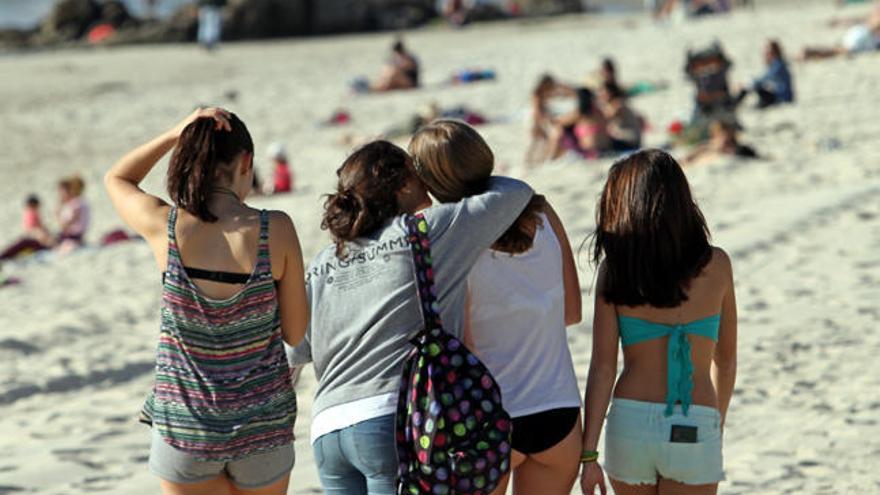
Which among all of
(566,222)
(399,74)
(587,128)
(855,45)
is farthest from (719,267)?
(399,74)

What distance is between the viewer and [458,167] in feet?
10.8

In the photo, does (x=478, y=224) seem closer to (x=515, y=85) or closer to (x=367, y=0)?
(x=515, y=85)

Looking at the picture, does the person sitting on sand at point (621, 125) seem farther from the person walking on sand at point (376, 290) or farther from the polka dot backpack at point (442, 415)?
the polka dot backpack at point (442, 415)

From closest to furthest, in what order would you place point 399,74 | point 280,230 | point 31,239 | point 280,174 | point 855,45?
point 280,230 < point 31,239 < point 280,174 < point 855,45 < point 399,74

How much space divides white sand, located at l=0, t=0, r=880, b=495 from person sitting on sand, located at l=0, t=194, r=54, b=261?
36cm

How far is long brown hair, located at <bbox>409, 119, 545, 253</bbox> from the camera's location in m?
3.29

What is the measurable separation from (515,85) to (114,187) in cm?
1688

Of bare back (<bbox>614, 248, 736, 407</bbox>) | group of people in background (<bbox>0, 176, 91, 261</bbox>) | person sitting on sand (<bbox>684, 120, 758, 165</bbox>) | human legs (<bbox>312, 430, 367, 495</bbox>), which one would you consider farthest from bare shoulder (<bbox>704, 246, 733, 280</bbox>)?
group of people in background (<bbox>0, 176, 91, 261</bbox>)

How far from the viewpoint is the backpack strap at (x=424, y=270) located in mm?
3178

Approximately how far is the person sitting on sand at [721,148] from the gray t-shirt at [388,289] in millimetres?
9010

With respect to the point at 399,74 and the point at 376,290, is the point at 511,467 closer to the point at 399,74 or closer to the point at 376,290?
the point at 376,290

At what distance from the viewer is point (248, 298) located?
126 inches

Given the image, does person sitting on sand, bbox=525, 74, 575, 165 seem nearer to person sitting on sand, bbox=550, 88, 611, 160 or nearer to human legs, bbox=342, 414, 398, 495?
person sitting on sand, bbox=550, 88, 611, 160

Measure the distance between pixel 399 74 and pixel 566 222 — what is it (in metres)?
10.8
